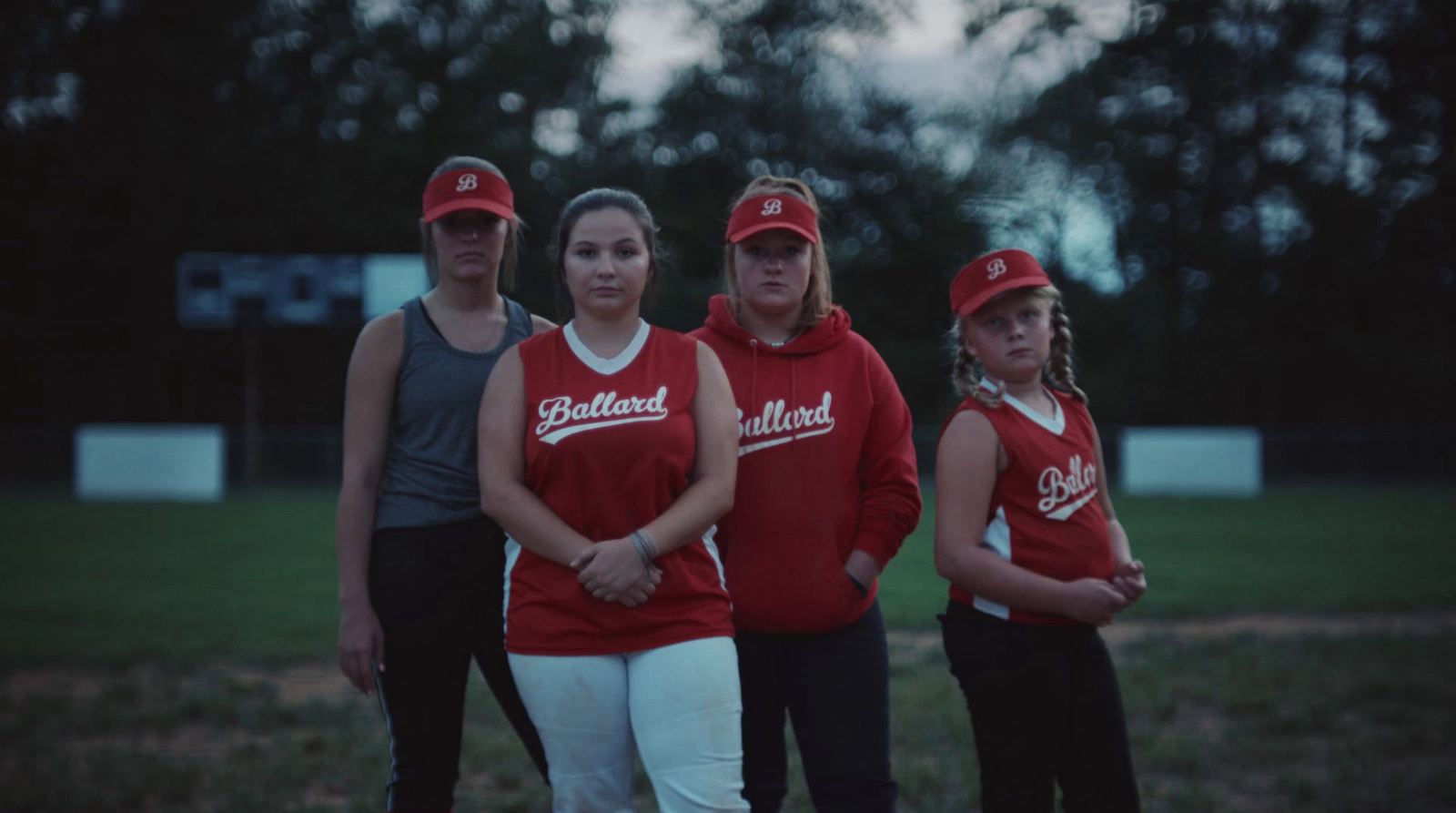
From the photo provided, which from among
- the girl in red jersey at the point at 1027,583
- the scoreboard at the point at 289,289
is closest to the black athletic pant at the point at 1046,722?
the girl in red jersey at the point at 1027,583

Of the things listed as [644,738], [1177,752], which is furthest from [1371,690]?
[644,738]

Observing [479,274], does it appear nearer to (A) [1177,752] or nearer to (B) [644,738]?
(B) [644,738]

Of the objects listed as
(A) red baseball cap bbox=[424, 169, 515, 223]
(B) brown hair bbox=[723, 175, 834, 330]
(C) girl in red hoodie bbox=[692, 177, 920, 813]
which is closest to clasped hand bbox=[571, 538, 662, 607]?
(C) girl in red hoodie bbox=[692, 177, 920, 813]

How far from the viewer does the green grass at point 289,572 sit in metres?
7.86

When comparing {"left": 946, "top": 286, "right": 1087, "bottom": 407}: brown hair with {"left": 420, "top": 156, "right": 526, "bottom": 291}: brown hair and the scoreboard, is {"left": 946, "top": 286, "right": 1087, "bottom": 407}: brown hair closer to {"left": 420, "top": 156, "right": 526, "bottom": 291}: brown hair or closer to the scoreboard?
{"left": 420, "top": 156, "right": 526, "bottom": 291}: brown hair

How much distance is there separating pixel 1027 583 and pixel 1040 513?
183 mm

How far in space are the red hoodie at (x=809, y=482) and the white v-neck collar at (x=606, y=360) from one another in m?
0.30

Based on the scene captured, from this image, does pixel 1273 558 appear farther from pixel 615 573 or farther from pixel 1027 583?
pixel 615 573

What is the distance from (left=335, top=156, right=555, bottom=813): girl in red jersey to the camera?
2703 millimetres

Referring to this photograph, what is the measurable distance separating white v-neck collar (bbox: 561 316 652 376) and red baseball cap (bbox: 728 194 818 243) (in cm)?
37

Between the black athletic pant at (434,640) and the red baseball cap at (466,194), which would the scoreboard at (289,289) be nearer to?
the red baseball cap at (466,194)

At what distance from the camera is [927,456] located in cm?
2195

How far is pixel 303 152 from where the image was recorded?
92.3ft

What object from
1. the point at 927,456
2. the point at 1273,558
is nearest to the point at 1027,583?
the point at 1273,558
